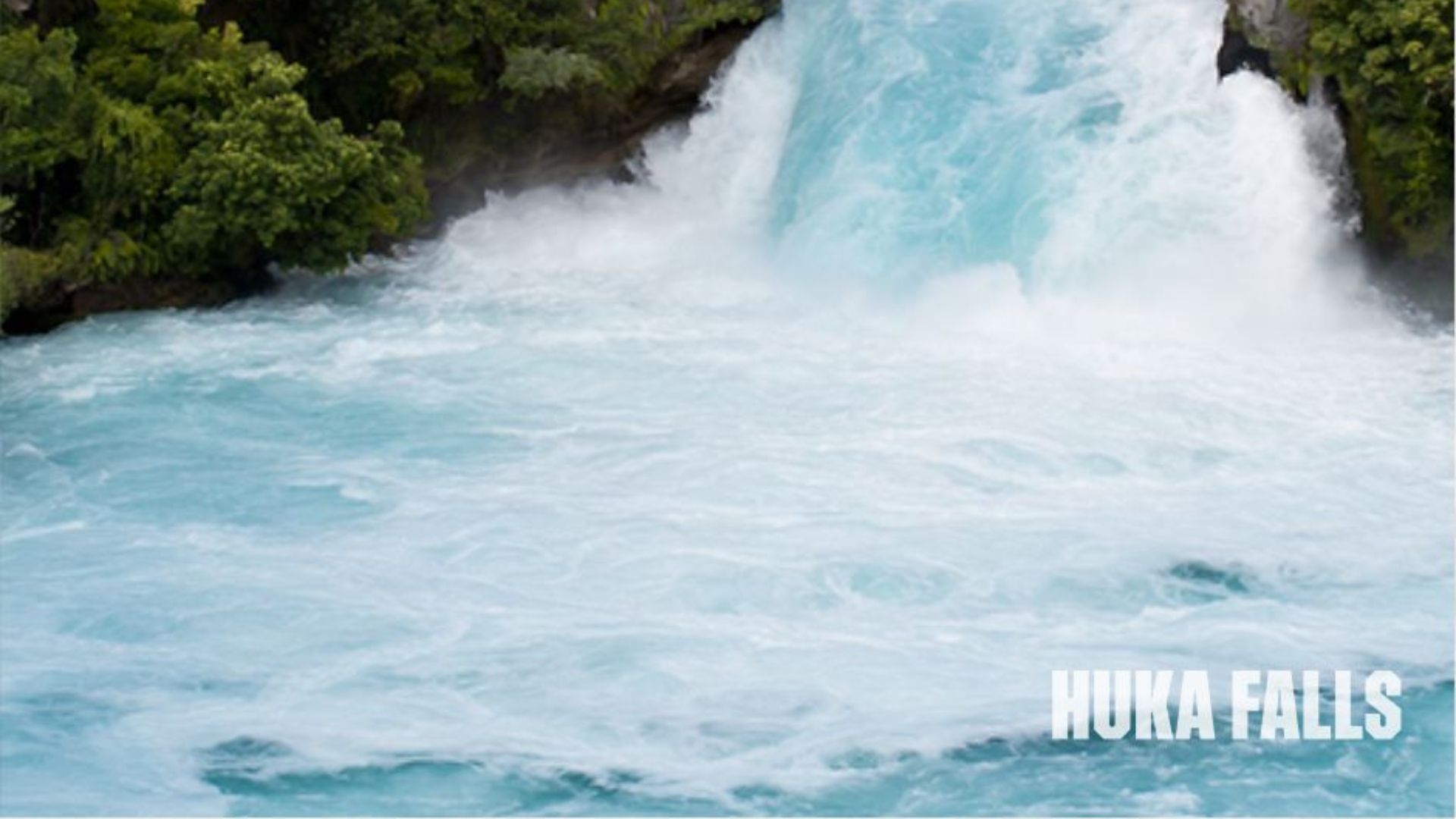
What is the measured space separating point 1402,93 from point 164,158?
31.2ft

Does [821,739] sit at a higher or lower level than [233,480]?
lower

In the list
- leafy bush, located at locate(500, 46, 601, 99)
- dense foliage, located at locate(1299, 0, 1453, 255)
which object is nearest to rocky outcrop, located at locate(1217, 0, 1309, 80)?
dense foliage, located at locate(1299, 0, 1453, 255)

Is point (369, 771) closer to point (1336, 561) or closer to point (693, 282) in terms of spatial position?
point (1336, 561)

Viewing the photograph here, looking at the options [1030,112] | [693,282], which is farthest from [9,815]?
[1030,112]

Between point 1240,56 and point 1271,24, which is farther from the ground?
point 1271,24

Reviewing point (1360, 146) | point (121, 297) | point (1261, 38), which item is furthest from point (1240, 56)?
point (121, 297)

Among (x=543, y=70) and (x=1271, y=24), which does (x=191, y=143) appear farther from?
(x=1271, y=24)

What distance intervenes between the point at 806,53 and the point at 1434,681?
10.1 meters

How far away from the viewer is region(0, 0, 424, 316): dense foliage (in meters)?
17.9

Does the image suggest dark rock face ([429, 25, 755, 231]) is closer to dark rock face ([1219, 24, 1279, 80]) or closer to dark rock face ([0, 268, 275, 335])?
dark rock face ([0, 268, 275, 335])

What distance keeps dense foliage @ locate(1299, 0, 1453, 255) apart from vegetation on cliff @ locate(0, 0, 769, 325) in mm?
6483

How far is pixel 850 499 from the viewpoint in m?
14.6

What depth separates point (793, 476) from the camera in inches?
591

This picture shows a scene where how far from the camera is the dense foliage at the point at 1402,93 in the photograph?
17.1 meters
